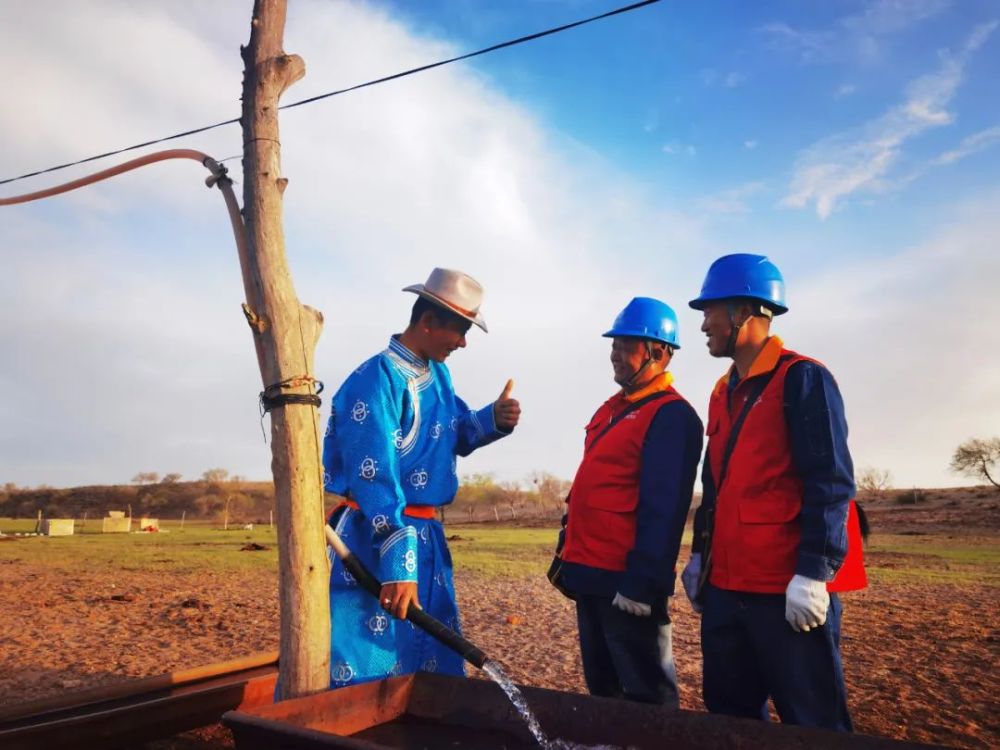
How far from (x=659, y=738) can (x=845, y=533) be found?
3.29 feet

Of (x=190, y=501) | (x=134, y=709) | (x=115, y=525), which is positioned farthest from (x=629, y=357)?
(x=190, y=501)

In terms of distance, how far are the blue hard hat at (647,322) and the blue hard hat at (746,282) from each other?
0.48m

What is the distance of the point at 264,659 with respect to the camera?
16.3 feet

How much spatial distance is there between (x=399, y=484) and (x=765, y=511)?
1480mm

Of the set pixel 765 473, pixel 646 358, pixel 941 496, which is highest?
pixel 646 358

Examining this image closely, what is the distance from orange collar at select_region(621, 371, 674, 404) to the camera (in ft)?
12.2

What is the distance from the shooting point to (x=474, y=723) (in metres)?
2.87

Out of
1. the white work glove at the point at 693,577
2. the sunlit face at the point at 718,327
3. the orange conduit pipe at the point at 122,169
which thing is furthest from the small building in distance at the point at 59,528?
the sunlit face at the point at 718,327

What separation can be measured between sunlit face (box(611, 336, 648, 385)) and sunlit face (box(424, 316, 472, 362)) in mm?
875

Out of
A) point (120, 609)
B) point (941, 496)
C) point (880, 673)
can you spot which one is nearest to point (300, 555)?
point (880, 673)

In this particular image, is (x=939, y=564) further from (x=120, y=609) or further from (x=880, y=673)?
(x=120, y=609)

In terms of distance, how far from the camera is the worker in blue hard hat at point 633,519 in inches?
129

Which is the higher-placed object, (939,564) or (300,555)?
(300,555)

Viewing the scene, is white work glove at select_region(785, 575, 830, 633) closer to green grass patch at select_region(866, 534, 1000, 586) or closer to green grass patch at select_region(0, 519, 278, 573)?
green grass patch at select_region(866, 534, 1000, 586)
